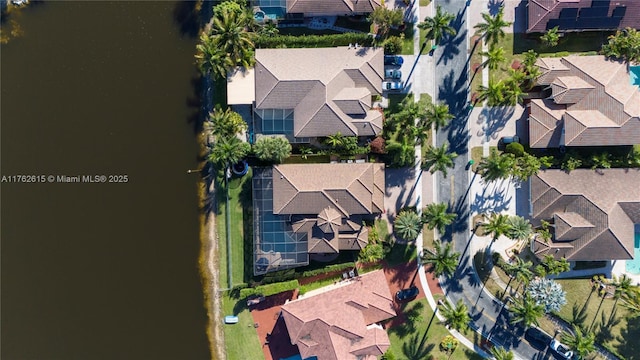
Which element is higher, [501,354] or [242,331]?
[242,331]

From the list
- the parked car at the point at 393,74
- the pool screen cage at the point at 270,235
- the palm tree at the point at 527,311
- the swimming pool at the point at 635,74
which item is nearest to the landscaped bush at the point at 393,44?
the parked car at the point at 393,74

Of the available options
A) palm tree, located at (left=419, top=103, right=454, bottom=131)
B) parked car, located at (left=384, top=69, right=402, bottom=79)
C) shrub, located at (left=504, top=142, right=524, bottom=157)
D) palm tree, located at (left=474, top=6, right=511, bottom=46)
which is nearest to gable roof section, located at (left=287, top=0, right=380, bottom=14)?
parked car, located at (left=384, top=69, right=402, bottom=79)

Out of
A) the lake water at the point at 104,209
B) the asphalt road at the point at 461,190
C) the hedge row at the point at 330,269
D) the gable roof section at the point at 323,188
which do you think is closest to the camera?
the gable roof section at the point at 323,188

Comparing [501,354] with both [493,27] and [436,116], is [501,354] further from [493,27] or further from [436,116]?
[493,27]

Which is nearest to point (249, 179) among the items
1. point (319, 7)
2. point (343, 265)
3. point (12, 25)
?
→ point (343, 265)

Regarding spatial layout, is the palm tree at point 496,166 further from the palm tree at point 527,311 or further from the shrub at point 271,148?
the shrub at point 271,148

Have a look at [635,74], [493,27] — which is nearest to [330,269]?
[493,27]
